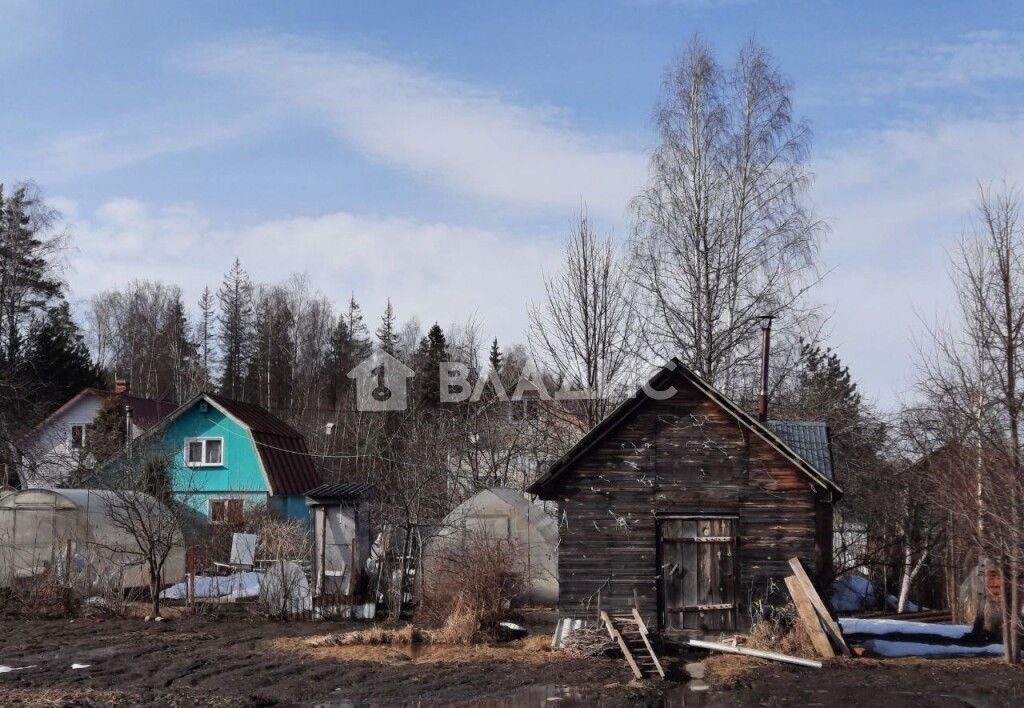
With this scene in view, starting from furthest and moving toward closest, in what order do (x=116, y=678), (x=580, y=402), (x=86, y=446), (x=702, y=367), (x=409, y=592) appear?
(x=86, y=446) < (x=580, y=402) < (x=702, y=367) < (x=409, y=592) < (x=116, y=678)

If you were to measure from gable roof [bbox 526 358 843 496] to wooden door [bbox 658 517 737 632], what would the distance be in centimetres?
167

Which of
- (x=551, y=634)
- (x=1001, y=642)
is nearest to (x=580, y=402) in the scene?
(x=551, y=634)

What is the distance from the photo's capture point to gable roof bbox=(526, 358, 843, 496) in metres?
18.8

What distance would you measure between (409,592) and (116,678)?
8.14m

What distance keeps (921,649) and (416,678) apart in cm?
925

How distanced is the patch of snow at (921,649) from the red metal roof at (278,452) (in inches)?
928

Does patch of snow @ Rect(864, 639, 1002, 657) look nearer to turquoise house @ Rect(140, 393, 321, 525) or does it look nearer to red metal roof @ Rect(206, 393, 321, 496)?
turquoise house @ Rect(140, 393, 321, 525)

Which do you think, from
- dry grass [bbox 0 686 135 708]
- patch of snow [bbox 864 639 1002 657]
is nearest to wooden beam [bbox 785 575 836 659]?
patch of snow [bbox 864 639 1002 657]

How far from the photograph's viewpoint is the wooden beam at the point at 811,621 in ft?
56.9

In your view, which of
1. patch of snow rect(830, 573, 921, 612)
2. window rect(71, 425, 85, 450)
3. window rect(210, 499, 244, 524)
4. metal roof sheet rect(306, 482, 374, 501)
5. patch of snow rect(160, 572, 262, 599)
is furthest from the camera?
window rect(71, 425, 85, 450)

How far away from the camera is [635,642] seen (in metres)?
Result: 17.6

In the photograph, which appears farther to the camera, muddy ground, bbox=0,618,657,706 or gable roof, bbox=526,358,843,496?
gable roof, bbox=526,358,843,496

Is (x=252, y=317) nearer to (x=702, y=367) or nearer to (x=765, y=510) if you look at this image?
(x=702, y=367)

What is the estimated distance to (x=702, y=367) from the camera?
1107 inches
